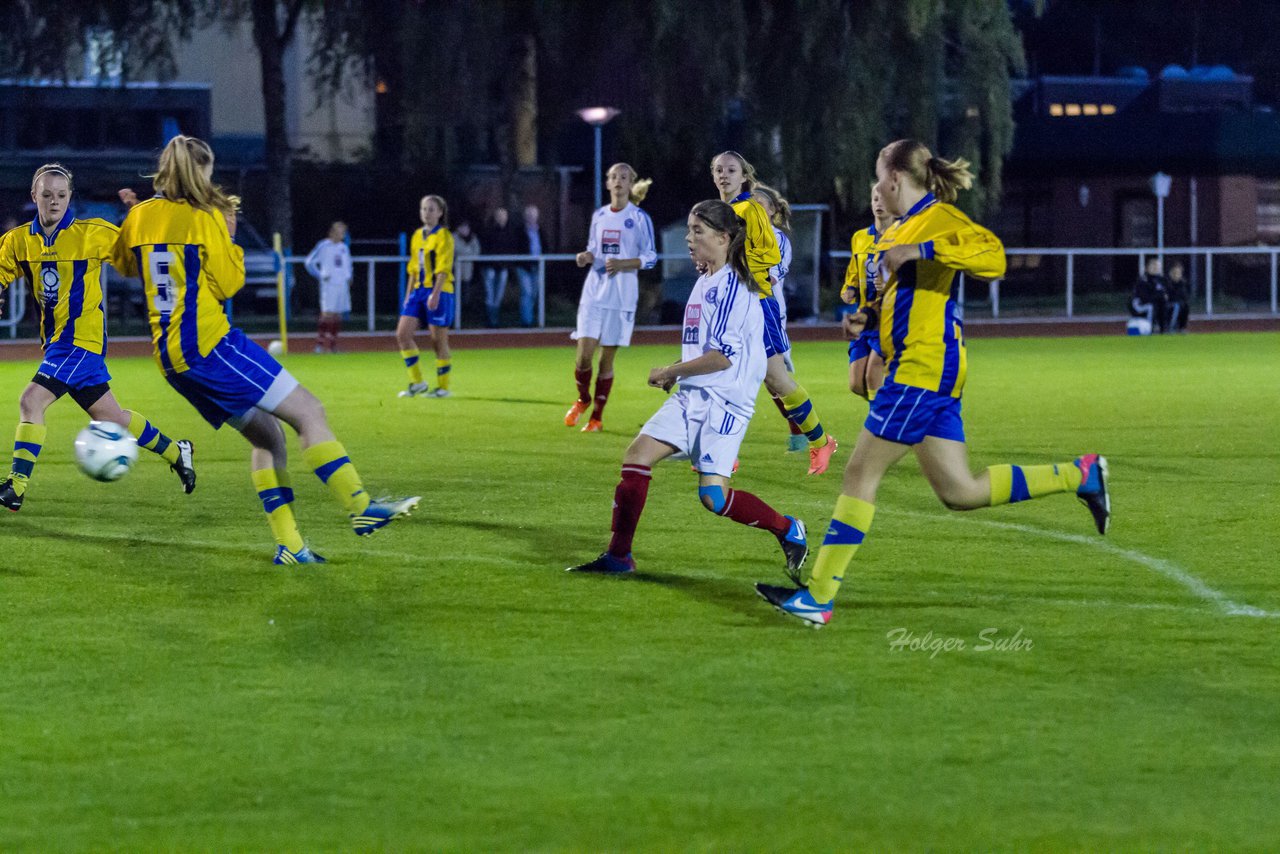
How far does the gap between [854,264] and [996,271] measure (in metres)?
3.69

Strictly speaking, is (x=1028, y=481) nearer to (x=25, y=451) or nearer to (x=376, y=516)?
(x=376, y=516)

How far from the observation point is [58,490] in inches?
429

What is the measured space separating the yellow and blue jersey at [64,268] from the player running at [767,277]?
12.6 ft

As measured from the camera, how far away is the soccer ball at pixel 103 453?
27.1 ft

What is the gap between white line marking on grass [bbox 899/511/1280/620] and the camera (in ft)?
23.1

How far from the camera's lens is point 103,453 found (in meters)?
8.28

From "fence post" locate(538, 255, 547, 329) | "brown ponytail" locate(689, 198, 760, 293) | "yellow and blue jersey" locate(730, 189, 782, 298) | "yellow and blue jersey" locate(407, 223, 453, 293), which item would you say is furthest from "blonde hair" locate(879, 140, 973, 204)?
"fence post" locate(538, 255, 547, 329)

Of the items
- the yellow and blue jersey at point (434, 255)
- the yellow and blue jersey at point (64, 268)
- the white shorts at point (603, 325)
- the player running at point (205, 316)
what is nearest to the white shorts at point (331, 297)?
the yellow and blue jersey at point (434, 255)

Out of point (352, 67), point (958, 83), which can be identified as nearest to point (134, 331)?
point (352, 67)

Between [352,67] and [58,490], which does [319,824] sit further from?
[352,67]

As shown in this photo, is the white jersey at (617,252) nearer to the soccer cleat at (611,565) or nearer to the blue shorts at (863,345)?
the blue shorts at (863,345)

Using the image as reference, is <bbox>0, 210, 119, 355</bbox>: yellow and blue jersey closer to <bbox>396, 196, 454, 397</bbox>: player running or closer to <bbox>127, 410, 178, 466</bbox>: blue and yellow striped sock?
<bbox>127, 410, 178, 466</bbox>: blue and yellow striped sock

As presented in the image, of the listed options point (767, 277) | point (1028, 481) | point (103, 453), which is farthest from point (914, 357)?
point (767, 277)

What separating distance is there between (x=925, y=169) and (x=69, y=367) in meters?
5.26
